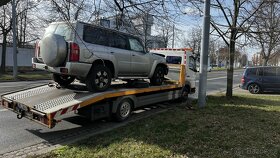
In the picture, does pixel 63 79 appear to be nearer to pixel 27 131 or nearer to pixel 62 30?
pixel 62 30

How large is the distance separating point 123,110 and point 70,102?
6.58ft

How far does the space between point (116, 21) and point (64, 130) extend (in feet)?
10.2

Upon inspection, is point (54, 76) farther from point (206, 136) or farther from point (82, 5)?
point (206, 136)

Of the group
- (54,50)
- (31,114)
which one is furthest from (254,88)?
(31,114)

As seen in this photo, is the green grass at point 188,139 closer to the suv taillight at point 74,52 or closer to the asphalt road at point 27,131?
the asphalt road at point 27,131

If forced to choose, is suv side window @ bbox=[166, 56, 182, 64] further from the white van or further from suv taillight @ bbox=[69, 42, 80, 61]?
suv taillight @ bbox=[69, 42, 80, 61]

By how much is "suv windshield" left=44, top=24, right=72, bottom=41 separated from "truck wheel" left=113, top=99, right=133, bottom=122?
231cm

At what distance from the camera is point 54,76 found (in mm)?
8836

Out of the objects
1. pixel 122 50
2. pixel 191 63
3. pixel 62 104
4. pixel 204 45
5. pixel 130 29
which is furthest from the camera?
pixel 191 63

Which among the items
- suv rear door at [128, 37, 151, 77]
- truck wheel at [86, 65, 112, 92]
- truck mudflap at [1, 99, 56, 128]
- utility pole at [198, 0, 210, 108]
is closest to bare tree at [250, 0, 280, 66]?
utility pole at [198, 0, 210, 108]

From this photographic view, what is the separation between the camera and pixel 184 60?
1235 cm

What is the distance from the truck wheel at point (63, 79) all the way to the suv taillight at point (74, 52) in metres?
1.85

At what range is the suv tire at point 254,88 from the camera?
19.2m

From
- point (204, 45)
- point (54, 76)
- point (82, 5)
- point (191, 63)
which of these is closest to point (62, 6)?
point (82, 5)
